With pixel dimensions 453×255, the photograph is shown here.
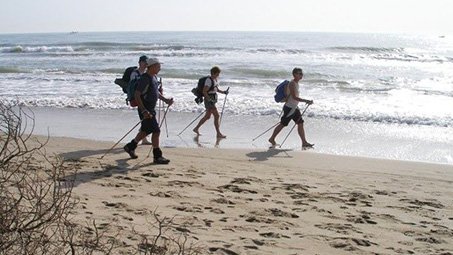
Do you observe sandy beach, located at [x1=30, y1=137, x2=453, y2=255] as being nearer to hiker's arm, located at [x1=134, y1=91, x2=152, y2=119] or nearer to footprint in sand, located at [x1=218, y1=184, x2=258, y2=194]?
footprint in sand, located at [x1=218, y1=184, x2=258, y2=194]

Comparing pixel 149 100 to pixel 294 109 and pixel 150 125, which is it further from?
pixel 294 109

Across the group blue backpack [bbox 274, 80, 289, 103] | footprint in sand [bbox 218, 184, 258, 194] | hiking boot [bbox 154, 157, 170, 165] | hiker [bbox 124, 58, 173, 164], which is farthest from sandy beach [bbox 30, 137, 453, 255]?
blue backpack [bbox 274, 80, 289, 103]

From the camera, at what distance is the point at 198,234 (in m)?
5.00

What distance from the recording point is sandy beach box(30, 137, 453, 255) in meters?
5.06

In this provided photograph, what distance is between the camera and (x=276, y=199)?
636 cm

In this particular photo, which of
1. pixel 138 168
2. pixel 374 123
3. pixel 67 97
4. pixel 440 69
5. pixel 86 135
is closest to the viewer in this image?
pixel 138 168

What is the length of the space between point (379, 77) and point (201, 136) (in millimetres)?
17228

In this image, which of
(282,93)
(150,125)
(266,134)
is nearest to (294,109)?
(282,93)

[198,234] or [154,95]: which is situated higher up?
[154,95]

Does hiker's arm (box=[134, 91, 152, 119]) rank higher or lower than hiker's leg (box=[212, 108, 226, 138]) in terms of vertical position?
higher

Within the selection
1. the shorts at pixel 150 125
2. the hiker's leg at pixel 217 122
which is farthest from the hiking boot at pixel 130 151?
the hiker's leg at pixel 217 122

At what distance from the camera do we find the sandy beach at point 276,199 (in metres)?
5.06

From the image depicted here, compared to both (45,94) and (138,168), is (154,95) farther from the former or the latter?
(45,94)

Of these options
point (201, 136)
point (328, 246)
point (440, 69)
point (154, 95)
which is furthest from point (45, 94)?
point (440, 69)
